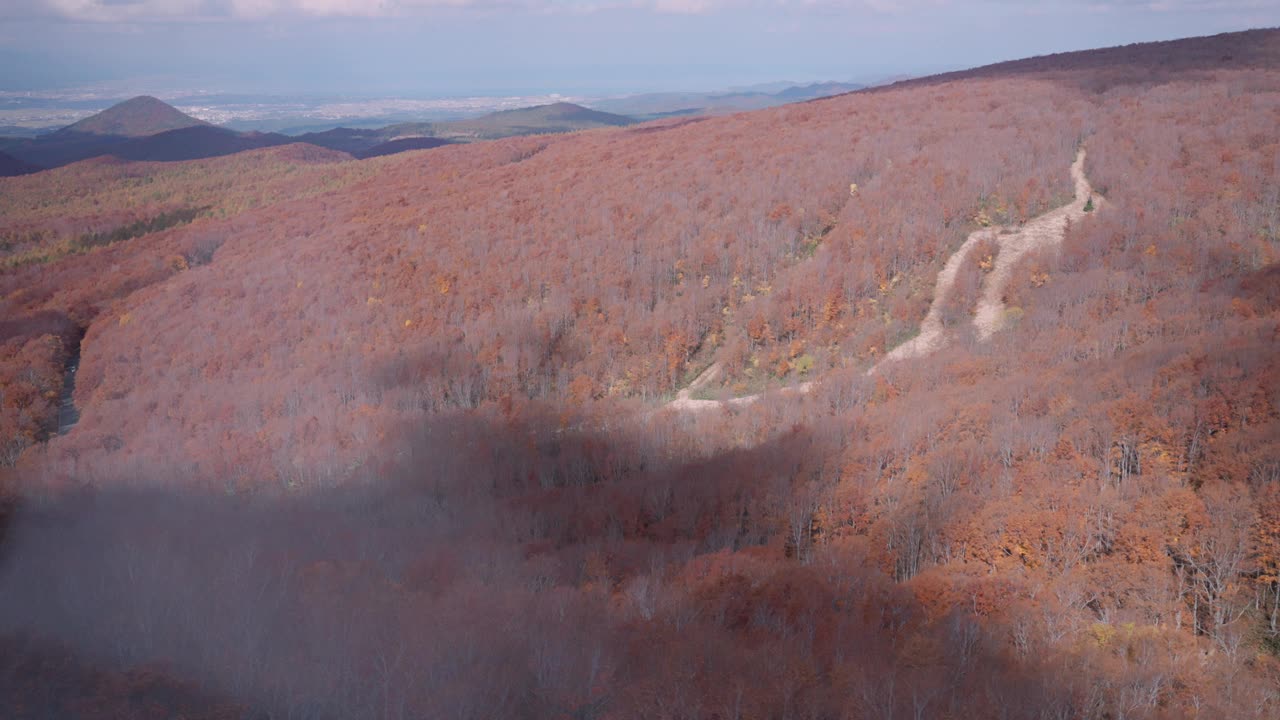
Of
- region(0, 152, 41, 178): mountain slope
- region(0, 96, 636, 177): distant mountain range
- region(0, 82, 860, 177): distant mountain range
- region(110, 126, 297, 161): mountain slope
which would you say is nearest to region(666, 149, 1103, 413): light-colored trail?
region(0, 152, 41, 178): mountain slope

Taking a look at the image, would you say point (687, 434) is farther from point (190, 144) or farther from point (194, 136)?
point (194, 136)

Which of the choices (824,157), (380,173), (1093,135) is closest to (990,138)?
(1093,135)

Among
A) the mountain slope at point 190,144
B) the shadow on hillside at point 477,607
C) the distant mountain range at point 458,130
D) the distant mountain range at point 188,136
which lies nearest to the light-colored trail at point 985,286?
the shadow on hillside at point 477,607

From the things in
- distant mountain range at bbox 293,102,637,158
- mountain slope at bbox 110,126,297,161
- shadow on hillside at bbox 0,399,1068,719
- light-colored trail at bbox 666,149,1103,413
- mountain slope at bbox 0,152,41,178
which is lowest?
shadow on hillside at bbox 0,399,1068,719

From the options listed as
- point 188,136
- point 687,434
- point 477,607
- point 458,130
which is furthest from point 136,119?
point 458,130

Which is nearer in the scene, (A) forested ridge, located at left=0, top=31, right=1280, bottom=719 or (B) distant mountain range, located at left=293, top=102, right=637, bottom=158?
(A) forested ridge, located at left=0, top=31, right=1280, bottom=719

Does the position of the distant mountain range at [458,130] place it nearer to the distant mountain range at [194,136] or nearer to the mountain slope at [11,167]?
the distant mountain range at [194,136]

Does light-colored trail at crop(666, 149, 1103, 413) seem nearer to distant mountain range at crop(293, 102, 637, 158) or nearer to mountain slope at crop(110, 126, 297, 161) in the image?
mountain slope at crop(110, 126, 297, 161)
